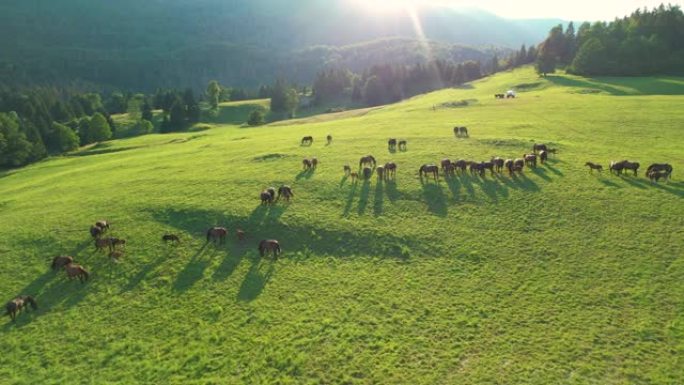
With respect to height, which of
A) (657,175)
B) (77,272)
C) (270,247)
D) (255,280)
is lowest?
(255,280)

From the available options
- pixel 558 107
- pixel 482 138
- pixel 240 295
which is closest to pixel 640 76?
pixel 558 107

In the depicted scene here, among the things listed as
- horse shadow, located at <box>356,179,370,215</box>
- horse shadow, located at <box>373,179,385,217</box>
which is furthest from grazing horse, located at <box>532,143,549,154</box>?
horse shadow, located at <box>356,179,370,215</box>

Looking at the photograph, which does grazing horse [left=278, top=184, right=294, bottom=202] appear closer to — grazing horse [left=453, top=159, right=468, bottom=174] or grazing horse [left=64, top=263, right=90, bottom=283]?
grazing horse [left=64, top=263, right=90, bottom=283]

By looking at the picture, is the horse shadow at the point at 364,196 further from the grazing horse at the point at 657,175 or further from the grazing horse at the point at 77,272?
the grazing horse at the point at 657,175

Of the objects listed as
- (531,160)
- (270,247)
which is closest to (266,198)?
(270,247)

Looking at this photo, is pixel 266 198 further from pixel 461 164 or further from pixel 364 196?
pixel 461 164
